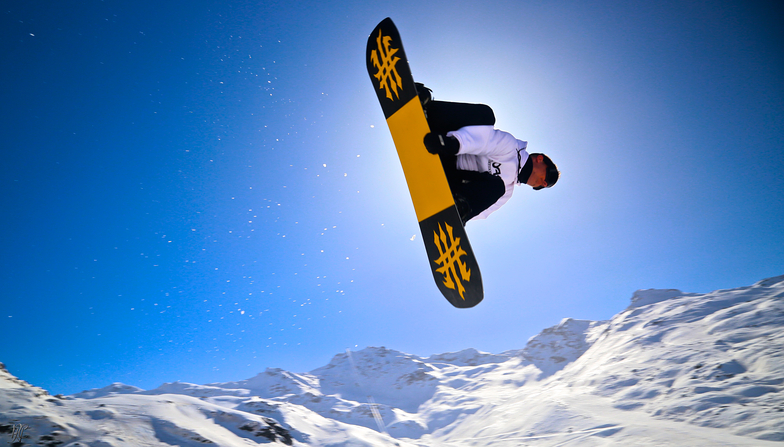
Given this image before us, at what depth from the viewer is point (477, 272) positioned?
3.67m

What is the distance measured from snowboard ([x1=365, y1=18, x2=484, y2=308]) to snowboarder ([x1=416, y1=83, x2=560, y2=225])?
0.56 ft

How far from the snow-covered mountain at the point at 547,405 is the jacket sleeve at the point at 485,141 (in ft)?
38.6

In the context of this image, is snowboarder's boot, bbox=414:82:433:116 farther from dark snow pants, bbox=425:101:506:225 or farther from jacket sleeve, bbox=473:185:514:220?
jacket sleeve, bbox=473:185:514:220

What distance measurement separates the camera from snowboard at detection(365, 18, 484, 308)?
3865 mm

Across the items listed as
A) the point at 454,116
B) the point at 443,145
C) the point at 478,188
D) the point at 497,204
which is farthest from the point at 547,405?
the point at 443,145

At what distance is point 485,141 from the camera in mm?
3949

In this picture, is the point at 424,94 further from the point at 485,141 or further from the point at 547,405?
the point at 547,405

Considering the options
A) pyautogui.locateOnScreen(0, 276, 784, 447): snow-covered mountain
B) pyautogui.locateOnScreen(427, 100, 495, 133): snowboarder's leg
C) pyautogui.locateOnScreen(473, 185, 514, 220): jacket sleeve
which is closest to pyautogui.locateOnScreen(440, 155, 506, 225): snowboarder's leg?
pyautogui.locateOnScreen(473, 185, 514, 220): jacket sleeve

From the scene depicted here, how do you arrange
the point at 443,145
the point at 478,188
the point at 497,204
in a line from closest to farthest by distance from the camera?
the point at 443,145 < the point at 478,188 < the point at 497,204

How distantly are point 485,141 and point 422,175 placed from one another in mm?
835

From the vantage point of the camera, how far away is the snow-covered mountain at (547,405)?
11.9 meters

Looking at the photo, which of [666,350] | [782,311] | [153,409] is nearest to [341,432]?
[153,409]

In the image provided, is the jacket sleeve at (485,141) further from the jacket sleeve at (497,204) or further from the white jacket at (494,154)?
the jacket sleeve at (497,204)

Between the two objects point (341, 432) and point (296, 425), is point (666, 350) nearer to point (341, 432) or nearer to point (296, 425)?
point (341, 432)
